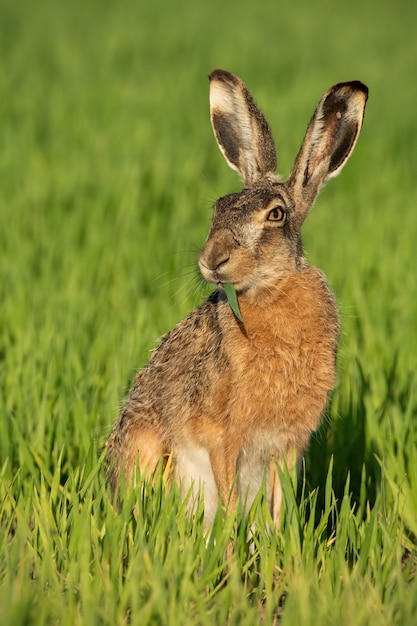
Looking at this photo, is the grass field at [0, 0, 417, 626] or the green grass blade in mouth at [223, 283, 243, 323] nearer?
the grass field at [0, 0, 417, 626]

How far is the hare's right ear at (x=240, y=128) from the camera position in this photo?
413 centimetres

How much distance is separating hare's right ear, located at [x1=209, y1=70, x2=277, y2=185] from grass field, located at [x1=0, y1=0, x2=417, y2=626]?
0.54 meters

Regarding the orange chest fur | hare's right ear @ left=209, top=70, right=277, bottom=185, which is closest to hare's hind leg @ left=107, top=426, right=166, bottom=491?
the orange chest fur

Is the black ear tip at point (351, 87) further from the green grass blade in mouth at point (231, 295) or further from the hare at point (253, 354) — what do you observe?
the green grass blade in mouth at point (231, 295)

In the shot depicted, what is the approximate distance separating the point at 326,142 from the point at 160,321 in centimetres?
216

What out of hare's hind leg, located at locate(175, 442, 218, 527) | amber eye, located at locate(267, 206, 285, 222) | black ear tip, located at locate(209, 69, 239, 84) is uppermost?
black ear tip, located at locate(209, 69, 239, 84)

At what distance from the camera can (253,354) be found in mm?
3771

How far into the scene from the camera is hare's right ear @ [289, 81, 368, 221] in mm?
3969

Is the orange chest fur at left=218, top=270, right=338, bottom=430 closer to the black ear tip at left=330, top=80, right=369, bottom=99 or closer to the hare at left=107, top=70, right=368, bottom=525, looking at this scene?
the hare at left=107, top=70, right=368, bottom=525

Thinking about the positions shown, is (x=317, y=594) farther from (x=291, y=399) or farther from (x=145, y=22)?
(x=145, y=22)

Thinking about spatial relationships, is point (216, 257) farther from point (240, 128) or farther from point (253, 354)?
point (240, 128)

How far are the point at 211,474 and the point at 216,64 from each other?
35.4ft

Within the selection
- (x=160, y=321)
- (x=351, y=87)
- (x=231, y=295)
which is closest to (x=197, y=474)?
(x=231, y=295)

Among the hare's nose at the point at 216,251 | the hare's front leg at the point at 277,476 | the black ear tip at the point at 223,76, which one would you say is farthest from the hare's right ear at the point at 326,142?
the hare's front leg at the point at 277,476
